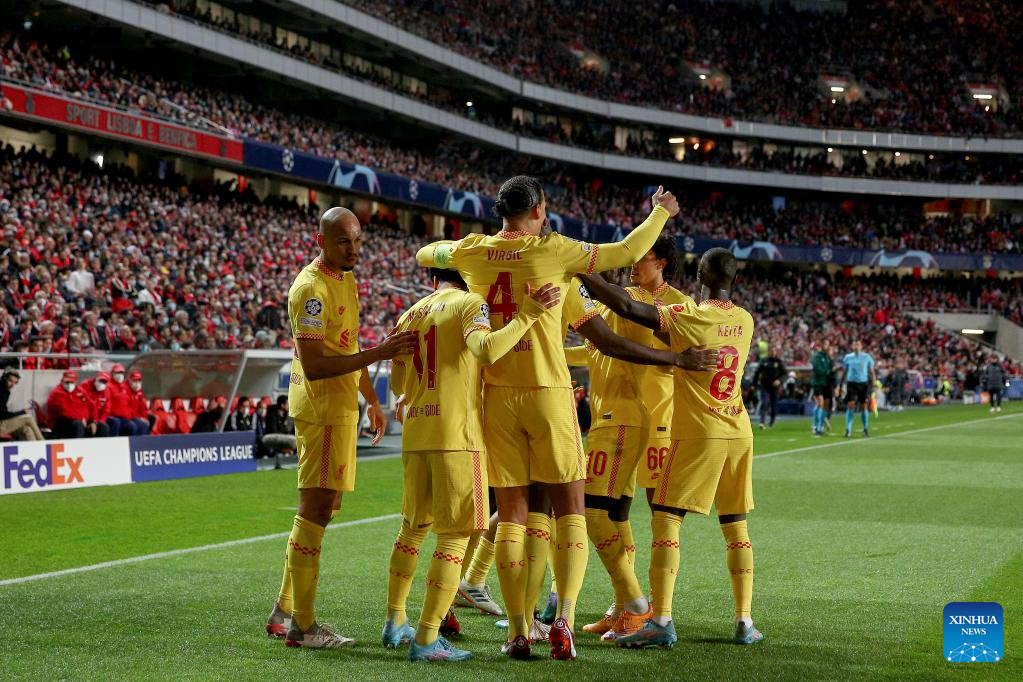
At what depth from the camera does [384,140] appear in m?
56.0

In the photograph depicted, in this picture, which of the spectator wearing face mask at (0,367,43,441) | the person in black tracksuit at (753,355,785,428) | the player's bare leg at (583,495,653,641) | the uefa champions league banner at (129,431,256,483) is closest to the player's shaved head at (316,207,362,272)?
the player's bare leg at (583,495,653,641)

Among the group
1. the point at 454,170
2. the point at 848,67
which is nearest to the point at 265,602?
the point at 454,170

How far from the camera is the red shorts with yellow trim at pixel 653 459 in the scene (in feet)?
24.5

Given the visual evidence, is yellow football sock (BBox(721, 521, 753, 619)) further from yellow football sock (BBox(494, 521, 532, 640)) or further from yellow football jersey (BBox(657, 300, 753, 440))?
yellow football sock (BBox(494, 521, 532, 640))

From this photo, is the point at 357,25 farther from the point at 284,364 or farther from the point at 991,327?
the point at 991,327

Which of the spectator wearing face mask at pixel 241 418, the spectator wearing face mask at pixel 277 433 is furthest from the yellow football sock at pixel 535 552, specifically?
the spectator wearing face mask at pixel 241 418

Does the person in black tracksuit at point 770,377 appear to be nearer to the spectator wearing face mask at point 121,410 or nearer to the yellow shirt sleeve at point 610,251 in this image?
the spectator wearing face mask at point 121,410

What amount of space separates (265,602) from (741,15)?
77.6 m

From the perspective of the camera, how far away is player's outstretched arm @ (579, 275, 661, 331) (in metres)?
6.64

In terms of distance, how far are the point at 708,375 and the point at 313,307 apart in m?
2.30

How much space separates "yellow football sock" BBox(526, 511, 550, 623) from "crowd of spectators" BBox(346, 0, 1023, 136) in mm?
56293

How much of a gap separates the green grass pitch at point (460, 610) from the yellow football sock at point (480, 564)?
23 centimetres

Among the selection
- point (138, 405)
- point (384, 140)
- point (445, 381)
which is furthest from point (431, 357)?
point (384, 140)

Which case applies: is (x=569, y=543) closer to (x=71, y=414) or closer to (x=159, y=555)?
(x=159, y=555)
